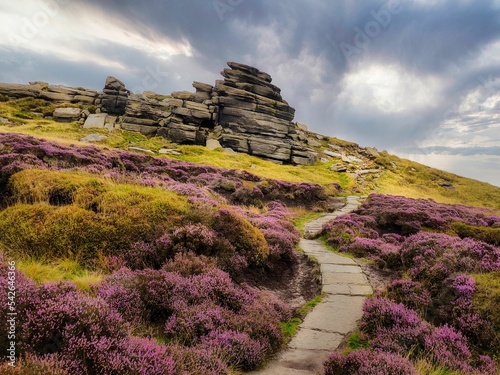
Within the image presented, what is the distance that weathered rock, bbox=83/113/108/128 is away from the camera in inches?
2127

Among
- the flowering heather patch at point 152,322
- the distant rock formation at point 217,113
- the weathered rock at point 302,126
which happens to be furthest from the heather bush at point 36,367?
the weathered rock at point 302,126

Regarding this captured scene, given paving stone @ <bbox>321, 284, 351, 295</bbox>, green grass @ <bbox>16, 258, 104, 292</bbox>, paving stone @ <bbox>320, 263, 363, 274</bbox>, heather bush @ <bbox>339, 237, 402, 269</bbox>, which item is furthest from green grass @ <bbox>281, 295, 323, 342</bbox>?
heather bush @ <bbox>339, 237, 402, 269</bbox>

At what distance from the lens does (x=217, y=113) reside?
64.8 m

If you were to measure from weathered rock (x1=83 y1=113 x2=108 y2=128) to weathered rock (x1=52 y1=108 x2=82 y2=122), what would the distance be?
2.33m

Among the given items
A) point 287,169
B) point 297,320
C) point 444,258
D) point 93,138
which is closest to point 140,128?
point 93,138

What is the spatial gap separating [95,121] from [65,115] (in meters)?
5.95

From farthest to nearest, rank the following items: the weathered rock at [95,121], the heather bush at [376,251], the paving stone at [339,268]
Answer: the weathered rock at [95,121] → the heather bush at [376,251] → the paving stone at [339,268]

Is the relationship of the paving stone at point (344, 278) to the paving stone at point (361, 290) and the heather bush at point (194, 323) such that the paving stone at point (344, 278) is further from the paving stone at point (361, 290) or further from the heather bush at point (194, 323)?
the heather bush at point (194, 323)

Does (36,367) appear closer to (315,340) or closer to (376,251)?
(315,340)

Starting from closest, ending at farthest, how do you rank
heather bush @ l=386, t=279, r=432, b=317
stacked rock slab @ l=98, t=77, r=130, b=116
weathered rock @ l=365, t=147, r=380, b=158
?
heather bush @ l=386, t=279, r=432, b=317
stacked rock slab @ l=98, t=77, r=130, b=116
weathered rock @ l=365, t=147, r=380, b=158

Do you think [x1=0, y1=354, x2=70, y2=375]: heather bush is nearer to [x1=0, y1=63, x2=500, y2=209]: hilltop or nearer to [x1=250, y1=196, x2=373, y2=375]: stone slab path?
[x1=250, y1=196, x2=373, y2=375]: stone slab path

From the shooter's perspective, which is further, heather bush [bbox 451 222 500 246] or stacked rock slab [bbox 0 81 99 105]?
stacked rock slab [bbox 0 81 99 105]

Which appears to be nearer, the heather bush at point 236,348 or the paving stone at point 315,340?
the heather bush at point 236,348

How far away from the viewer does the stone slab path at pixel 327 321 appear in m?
5.44
